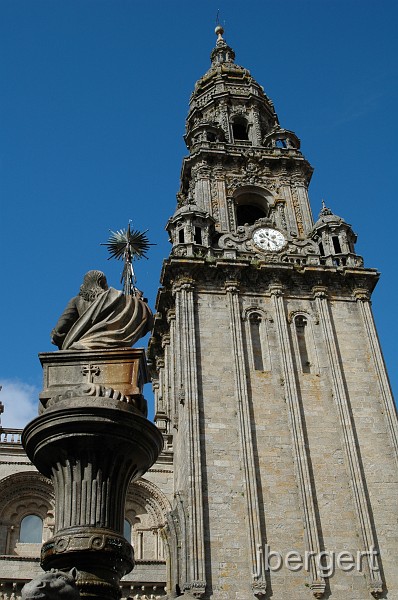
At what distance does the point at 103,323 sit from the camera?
9586mm

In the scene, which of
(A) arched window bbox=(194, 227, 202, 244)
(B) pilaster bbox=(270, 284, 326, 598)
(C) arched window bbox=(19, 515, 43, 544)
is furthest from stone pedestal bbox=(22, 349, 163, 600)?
(A) arched window bbox=(194, 227, 202, 244)

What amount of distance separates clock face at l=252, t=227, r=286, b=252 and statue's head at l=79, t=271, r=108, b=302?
→ 2238cm

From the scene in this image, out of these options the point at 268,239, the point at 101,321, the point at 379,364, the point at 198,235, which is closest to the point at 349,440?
the point at 379,364

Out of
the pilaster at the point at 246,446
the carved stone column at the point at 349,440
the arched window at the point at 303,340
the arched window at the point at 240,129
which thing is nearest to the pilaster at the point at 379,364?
the carved stone column at the point at 349,440

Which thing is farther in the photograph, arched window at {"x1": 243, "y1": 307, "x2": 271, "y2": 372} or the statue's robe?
arched window at {"x1": 243, "y1": 307, "x2": 271, "y2": 372}

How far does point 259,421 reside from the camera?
84.2 feet

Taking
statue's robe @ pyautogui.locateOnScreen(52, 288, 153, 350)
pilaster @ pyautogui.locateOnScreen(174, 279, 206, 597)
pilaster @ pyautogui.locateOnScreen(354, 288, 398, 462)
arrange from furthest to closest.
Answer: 1. pilaster @ pyautogui.locateOnScreen(354, 288, 398, 462)
2. pilaster @ pyautogui.locateOnScreen(174, 279, 206, 597)
3. statue's robe @ pyautogui.locateOnScreen(52, 288, 153, 350)

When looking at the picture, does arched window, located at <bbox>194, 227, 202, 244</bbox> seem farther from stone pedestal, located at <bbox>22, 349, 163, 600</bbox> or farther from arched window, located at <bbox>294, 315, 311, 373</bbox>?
stone pedestal, located at <bbox>22, 349, 163, 600</bbox>

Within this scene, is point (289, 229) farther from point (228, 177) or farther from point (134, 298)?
point (134, 298)

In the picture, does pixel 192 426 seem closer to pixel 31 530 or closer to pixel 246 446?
pixel 246 446

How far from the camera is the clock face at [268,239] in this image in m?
32.4

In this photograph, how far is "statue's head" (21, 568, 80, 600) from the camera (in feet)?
17.9

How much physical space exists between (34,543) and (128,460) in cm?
2031

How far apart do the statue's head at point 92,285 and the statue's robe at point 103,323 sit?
14 centimetres
